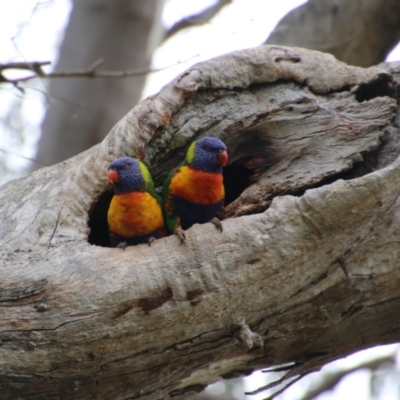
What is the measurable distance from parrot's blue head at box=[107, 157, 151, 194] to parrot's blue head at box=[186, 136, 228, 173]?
315 mm

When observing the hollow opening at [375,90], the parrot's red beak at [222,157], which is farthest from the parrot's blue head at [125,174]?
the hollow opening at [375,90]

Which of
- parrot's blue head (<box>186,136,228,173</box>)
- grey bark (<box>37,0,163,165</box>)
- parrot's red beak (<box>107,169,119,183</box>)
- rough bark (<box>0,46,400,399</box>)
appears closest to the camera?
rough bark (<box>0,46,400,399</box>)

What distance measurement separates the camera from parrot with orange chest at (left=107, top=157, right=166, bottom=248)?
3162 mm

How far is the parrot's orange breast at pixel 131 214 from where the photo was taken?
11.0 feet

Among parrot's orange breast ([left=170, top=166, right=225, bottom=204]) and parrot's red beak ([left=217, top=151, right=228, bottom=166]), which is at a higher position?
parrot's red beak ([left=217, top=151, right=228, bottom=166])

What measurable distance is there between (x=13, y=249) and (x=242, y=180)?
1.70 meters

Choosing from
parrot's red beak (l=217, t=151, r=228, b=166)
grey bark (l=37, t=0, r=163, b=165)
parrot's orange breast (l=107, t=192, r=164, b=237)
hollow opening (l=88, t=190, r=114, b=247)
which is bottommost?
parrot's orange breast (l=107, t=192, r=164, b=237)

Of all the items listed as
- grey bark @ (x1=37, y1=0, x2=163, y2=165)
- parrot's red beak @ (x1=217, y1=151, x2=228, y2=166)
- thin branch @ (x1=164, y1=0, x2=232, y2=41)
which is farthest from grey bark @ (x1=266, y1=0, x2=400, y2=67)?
parrot's red beak @ (x1=217, y1=151, x2=228, y2=166)

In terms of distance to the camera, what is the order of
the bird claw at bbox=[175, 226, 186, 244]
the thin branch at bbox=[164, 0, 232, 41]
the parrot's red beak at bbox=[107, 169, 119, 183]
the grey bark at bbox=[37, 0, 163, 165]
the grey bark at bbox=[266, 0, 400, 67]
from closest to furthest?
the bird claw at bbox=[175, 226, 186, 244]
the parrot's red beak at bbox=[107, 169, 119, 183]
the grey bark at bbox=[266, 0, 400, 67]
the grey bark at bbox=[37, 0, 163, 165]
the thin branch at bbox=[164, 0, 232, 41]

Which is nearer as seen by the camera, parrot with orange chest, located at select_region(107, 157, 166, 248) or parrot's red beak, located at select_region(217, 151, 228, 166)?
parrot with orange chest, located at select_region(107, 157, 166, 248)

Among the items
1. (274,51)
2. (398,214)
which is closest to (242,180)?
(274,51)

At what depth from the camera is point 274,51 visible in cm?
359

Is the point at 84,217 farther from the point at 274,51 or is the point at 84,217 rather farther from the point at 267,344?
the point at 274,51

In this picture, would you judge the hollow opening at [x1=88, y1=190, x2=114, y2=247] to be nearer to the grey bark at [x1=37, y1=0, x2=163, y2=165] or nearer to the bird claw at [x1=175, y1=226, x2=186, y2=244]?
the bird claw at [x1=175, y1=226, x2=186, y2=244]
